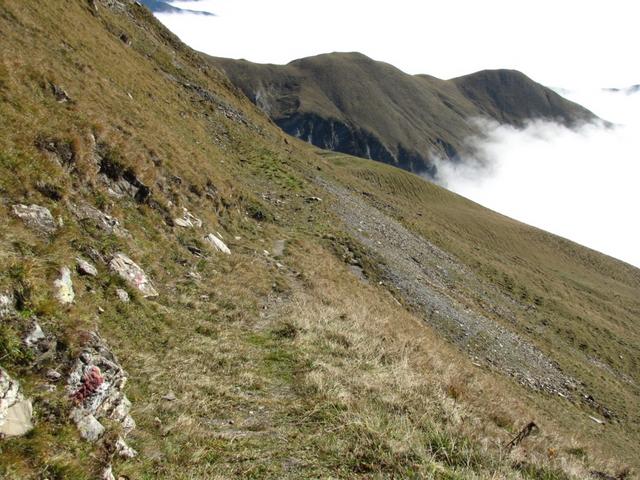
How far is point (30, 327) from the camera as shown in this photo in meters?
6.93

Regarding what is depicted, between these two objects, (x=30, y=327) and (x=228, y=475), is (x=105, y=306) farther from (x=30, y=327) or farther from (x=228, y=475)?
(x=228, y=475)

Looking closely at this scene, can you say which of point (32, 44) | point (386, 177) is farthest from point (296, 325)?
point (386, 177)

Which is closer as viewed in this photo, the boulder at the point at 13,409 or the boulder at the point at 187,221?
the boulder at the point at 13,409

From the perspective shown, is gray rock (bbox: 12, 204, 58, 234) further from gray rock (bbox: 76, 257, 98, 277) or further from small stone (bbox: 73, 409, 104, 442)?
small stone (bbox: 73, 409, 104, 442)

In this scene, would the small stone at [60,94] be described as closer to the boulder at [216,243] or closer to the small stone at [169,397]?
the boulder at [216,243]

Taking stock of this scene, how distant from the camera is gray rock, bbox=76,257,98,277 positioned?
10.6m

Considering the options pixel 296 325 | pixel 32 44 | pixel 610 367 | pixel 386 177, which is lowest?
pixel 610 367

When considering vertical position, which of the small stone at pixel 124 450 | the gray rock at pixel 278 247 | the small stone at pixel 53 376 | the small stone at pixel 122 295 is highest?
the gray rock at pixel 278 247

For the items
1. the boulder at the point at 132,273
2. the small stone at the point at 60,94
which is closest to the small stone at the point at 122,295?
the boulder at the point at 132,273

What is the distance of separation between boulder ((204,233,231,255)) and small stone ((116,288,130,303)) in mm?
7303

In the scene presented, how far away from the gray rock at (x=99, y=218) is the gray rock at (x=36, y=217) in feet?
4.52

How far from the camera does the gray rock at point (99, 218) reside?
12.6 m

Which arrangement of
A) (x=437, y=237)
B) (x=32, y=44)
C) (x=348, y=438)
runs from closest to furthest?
(x=348, y=438), (x=32, y=44), (x=437, y=237)

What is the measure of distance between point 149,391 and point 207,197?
49.8 feet
